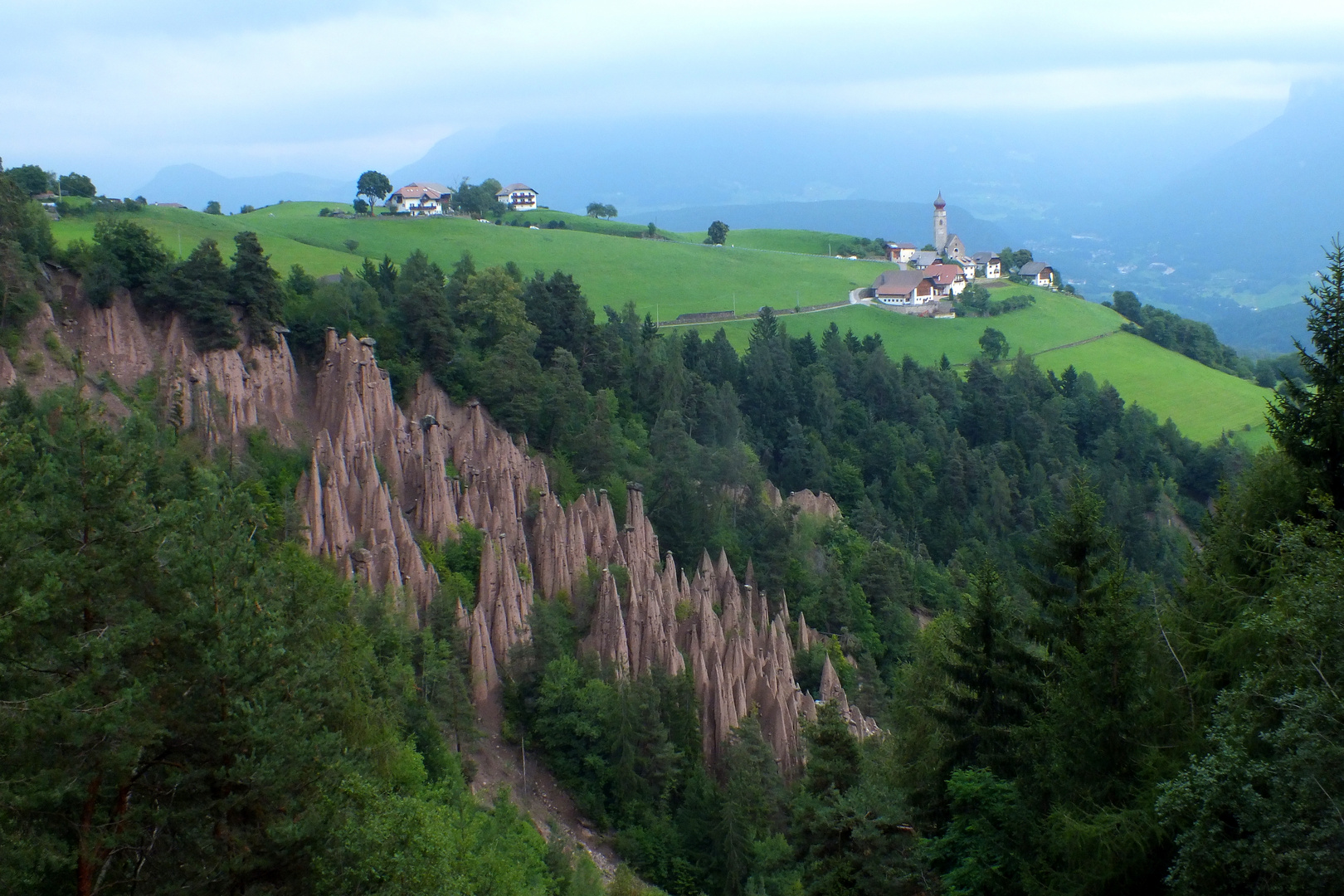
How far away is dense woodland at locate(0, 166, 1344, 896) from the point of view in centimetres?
1592

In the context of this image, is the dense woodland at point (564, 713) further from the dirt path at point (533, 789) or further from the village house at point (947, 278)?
the village house at point (947, 278)

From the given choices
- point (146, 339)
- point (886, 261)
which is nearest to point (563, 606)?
point (146, 339)

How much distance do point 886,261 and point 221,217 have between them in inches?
3287

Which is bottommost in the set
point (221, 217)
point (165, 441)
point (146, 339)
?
point (165, 441)

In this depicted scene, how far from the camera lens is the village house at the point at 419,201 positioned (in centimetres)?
12594

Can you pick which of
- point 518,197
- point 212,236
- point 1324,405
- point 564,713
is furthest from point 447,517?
point 518,197

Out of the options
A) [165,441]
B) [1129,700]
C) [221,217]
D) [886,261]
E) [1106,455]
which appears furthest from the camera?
[886,261]

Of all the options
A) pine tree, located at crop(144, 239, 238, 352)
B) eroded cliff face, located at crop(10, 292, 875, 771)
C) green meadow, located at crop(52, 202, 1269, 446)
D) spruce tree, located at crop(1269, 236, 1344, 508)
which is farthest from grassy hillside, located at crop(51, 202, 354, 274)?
spruce tree, located at crop(1269, 236, 1344, 508)

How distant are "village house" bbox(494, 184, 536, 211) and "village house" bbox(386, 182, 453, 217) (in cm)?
1029

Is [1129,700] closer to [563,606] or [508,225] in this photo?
[563,606]

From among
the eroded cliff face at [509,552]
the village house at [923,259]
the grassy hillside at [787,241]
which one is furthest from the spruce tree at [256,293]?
the grassy hillside at [787,241]

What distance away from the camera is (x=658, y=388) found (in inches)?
2594

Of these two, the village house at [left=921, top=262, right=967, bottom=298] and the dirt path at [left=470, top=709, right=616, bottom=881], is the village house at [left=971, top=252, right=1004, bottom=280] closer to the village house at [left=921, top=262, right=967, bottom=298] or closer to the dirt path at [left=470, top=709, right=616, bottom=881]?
the village house at [left=921, top=262, right=967, bottom=298]

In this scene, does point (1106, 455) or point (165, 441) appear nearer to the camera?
point (165, 441)
